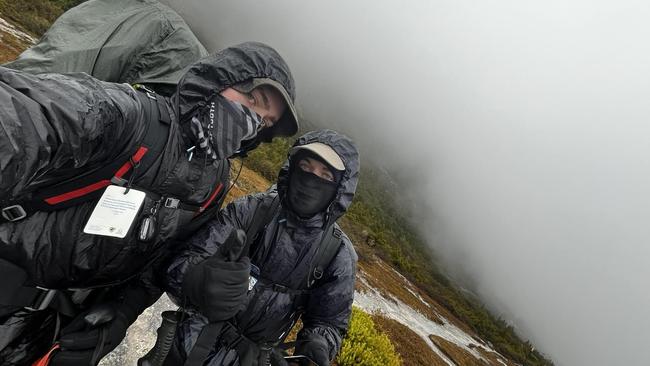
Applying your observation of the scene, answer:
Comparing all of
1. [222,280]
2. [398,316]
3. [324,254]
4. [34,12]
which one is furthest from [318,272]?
[34,12]

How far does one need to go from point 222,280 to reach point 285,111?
1.39m

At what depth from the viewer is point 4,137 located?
4.27 feet

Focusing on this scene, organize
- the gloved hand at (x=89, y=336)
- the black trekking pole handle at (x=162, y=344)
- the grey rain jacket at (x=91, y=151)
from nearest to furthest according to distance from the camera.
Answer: the grey rain jacket at (x=91, y=151) → the gloved hand at (x=89, y=336) → the black trekking pole handle at (x=162, y=344)

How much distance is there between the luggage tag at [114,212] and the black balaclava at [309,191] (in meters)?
1.57

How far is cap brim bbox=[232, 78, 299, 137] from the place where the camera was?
2.67 meters

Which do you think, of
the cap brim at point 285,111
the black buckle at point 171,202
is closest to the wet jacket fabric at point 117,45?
the cap brim at point 285,111

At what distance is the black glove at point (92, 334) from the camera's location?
104 inches

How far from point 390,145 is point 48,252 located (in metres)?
164

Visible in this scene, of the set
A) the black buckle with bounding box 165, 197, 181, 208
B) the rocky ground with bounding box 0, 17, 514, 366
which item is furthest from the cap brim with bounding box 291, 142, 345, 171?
the rocky ground with bounding box 0, 17, 514, 366

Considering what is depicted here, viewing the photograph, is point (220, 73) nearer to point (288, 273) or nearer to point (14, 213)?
point (14, 213)

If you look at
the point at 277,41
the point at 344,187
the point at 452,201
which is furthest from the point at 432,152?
the point at 344,187

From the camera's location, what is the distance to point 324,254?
11.7 ft

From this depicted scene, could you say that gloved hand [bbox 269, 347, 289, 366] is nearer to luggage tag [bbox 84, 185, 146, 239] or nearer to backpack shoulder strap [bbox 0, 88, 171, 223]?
luggage tag [bbox 84, 185, 146, 239]

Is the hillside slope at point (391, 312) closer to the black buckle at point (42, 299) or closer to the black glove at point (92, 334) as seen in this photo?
the black glove at point (92, 334)
